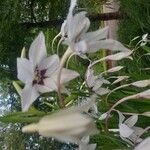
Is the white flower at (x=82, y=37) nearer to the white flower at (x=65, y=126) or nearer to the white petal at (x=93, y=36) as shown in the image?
the white petal at (x=93, y=36)

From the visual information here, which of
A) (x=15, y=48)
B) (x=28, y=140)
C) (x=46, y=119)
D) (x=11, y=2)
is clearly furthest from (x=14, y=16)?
(x=28, y=140)

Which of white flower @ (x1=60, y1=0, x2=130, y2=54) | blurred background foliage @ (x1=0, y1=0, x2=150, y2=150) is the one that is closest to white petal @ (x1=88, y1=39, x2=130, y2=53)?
white flower @ (x1=60, y1=0, x2=130, y2=54)

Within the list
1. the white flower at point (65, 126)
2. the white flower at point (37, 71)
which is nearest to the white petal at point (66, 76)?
the white flower at point (37, 71)

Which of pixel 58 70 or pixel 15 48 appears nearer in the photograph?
pixel 58 70

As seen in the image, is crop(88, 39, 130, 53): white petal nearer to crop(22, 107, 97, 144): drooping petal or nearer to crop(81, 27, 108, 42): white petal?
crop(81, 27, 108, 42): white petal

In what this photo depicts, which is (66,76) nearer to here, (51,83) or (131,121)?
→ (51,83)

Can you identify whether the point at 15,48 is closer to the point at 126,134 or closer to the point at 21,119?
the point at 21,119
